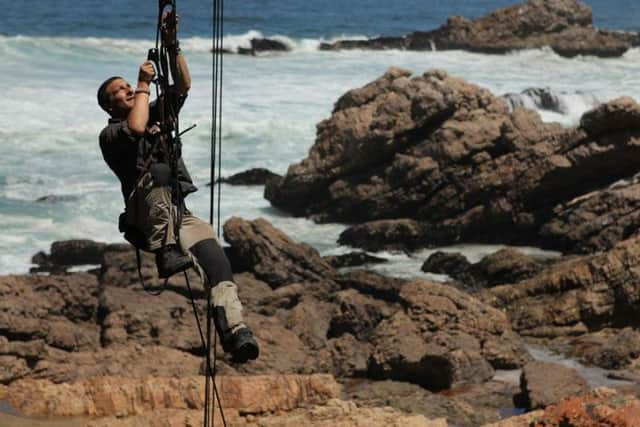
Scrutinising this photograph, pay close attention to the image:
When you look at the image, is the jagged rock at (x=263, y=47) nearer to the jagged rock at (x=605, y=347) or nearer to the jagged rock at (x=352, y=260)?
the jagged rock at (x=352, y=260)

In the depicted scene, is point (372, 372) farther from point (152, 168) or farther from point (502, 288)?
point (152, 168)

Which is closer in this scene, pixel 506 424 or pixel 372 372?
pixel 506 424

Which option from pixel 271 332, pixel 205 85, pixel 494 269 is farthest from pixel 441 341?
pixel 205 85

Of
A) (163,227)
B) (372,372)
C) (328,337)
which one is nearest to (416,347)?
(372,372)

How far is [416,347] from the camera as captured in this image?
19578 millimetres

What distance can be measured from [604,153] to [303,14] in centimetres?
5284

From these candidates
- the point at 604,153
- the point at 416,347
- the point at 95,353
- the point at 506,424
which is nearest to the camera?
the point at 506,424

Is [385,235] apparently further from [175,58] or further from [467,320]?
[175,58]

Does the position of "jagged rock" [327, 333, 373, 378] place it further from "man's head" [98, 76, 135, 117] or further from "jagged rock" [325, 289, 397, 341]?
"man's head" [98, 76, 135, 117]

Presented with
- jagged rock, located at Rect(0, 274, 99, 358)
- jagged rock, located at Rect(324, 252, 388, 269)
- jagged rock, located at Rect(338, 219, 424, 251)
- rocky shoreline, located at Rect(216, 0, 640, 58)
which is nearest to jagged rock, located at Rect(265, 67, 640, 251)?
jagged rock, located at Rect(338, 219, 424, 251)

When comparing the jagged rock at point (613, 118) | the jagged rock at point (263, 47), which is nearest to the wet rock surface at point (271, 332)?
Result: the jagged rock at point (613, 118)

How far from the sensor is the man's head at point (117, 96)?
9.95 metres

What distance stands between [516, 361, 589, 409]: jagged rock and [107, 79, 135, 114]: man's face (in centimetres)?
942

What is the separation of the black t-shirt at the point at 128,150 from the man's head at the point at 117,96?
9cm
